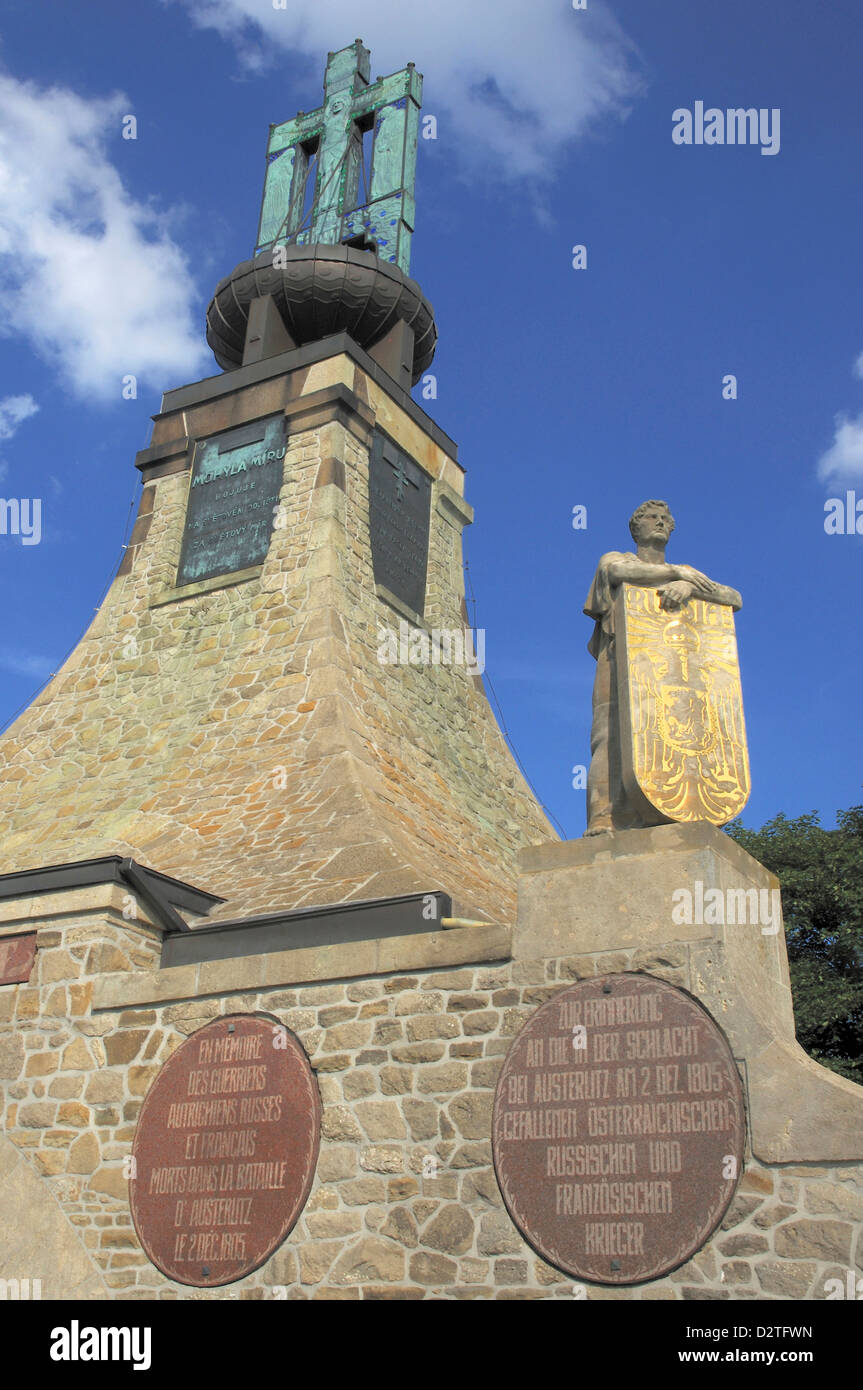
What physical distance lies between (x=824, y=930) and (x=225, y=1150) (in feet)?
35.9

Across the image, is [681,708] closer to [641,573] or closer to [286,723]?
[641,573]

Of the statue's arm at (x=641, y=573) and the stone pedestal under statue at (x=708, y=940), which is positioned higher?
the statue's arm at (x=641, y=573)

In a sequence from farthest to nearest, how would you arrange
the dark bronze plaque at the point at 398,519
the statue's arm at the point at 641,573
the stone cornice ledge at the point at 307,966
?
1. the dark bronze plaque at the point at 398,519
2. the statue's arm at the point at 641,573
3. the stone cornice ledge at the point at 307,966

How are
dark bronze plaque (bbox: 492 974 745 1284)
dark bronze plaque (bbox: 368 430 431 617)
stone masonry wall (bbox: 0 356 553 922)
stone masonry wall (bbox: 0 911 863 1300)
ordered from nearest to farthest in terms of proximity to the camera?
1. stone masonry wall (bbox: 0 911 863 1300)
2. dark bronze plaque (bbox: 492 974 745 1284)
3. stone masonry wall (bbox: 0 356 553 922)
4. dark bronze plaque (bbox: 368 430 431 617)

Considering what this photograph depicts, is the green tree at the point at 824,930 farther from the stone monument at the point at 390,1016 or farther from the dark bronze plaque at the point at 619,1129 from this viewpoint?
the dark bronze plaque at the point at 619,1129

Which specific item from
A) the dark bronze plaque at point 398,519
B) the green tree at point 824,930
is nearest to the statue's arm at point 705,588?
the dark bronze plaque at point 398,519

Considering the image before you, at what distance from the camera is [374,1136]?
710 centimetres

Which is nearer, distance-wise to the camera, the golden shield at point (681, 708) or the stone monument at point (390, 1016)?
the stone monument at point (390, 1016)

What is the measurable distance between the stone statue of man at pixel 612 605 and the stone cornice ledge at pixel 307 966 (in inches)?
37.9

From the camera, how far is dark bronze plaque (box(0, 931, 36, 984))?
8.72 meters

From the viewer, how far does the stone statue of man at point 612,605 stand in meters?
7.26

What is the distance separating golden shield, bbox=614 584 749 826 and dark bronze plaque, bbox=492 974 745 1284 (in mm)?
1147

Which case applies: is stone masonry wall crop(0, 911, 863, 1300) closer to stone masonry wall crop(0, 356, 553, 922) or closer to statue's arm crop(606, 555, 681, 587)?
stone masonry wall crop(0, 356, 553, 922)

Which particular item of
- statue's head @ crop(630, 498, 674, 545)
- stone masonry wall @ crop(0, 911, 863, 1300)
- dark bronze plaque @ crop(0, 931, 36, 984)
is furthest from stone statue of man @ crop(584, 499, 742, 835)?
dark bronze plaque @ crop(0, 931, 36, 984)
